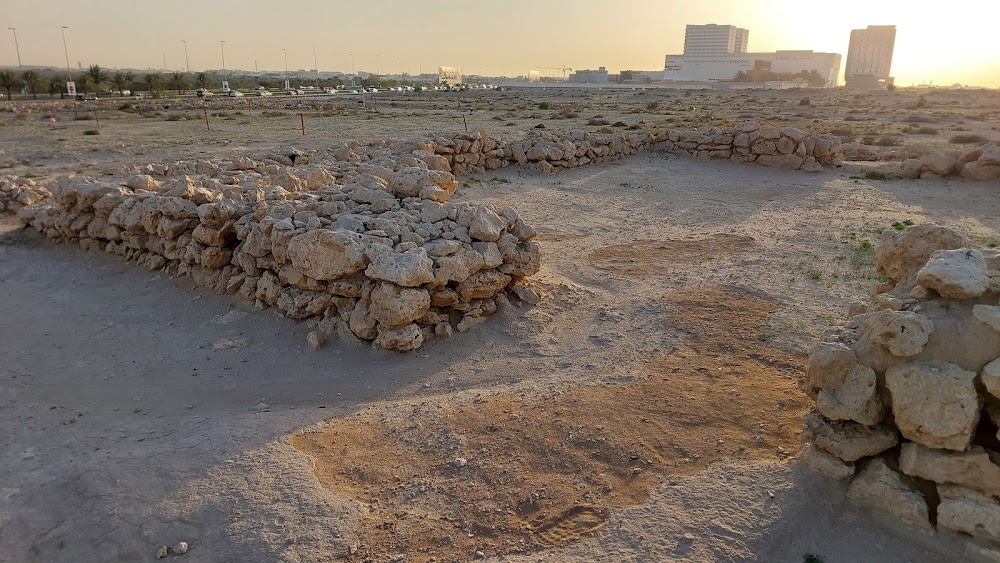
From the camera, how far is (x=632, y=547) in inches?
140

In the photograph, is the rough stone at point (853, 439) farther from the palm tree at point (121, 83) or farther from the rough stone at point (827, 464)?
the palm tree at point (121, 83)

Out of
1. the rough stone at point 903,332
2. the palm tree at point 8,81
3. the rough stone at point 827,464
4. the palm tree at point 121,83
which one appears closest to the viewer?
the rough stone at point 903,332

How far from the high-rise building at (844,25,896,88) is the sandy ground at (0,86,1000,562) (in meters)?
153

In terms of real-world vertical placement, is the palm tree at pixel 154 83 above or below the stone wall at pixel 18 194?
above

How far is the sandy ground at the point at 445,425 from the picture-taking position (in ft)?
12.0

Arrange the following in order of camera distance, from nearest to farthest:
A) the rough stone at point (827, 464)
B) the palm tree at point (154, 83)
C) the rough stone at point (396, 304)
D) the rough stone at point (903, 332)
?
the rough stone at point (903, 332) < the rough stone at point (827, 464) < the rough stone at point (396, 304) < the palm tree at point (154, 83)

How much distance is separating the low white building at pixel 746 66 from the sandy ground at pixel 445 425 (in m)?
132

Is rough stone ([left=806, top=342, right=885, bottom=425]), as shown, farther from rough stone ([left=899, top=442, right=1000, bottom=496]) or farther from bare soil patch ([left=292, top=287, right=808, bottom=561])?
bare soil patch ([left=292, top=287, right=808, bottom=561])

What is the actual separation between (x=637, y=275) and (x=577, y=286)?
1035 mm

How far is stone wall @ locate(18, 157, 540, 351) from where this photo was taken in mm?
6320

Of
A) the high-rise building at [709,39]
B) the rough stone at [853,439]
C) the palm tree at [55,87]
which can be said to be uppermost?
the high-rise building at [709,39]

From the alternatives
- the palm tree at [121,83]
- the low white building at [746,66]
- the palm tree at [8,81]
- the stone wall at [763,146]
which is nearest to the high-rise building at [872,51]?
the low white building at [746,66]

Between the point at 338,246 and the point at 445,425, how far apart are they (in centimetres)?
255

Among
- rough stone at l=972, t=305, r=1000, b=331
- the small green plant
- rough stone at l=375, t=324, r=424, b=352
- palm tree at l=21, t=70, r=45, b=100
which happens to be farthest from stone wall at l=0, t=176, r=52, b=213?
palm tree at l=21, t=70, r=45, b=100
